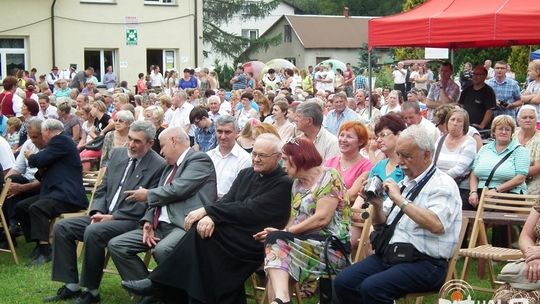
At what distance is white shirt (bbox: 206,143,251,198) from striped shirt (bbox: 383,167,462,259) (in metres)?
2.51

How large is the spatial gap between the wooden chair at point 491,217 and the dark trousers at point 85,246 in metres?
2.82

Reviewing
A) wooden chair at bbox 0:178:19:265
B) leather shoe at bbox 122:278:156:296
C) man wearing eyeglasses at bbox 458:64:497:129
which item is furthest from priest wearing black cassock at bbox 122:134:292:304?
man wearing eyeglasses at bbox 458:64:497:129

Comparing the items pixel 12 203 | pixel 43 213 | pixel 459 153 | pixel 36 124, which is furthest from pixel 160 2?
pixel 459 153

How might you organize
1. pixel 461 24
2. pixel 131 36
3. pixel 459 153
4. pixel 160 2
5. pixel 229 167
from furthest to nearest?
pixel 160 2
pixel 131 36
pixel 461 24
pixel 459 153
pixel 229 167

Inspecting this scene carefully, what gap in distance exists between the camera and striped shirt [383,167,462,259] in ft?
17.3

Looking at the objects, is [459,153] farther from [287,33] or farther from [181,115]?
[287,33]

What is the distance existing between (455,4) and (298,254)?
6245 millimetres

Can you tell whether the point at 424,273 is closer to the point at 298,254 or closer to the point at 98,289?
the point at 298,254

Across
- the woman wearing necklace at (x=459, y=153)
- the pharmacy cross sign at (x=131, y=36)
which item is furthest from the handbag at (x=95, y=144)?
the pharmacy cross sign at (x=131, y=36)

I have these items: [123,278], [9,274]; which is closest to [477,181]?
[123,278]

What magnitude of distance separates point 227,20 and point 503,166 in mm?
40561

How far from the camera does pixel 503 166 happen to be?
25.5ft

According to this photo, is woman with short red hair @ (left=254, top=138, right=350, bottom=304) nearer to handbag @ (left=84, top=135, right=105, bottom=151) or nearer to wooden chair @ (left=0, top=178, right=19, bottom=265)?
wooden chair @ (left=0, top=178, right=19, bottom=265)

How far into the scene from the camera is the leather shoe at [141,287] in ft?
20.9
